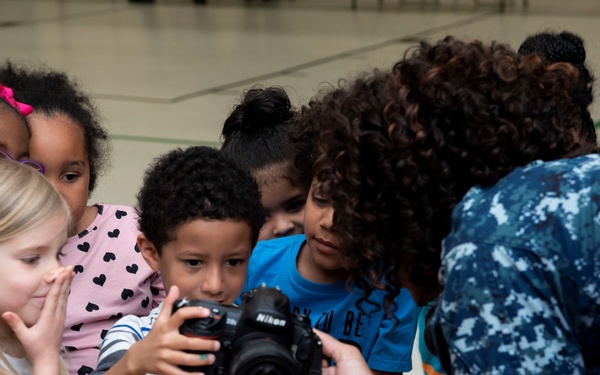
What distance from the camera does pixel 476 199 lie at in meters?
1.35

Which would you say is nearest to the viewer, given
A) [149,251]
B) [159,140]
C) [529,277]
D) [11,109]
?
[529,277]

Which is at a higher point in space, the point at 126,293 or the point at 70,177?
the point at 70,177

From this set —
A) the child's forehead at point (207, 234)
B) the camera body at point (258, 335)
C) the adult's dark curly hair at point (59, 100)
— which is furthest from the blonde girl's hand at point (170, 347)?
the adult's dark curly hair at point (59, 100)

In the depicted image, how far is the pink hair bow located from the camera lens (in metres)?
1.12

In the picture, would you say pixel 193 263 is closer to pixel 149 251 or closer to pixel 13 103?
pixel 149 251

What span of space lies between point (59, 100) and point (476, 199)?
1.46m

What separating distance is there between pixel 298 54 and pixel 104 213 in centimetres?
648

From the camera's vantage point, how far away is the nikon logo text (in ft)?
4.75

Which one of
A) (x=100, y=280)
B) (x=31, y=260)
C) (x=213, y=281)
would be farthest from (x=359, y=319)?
(x=31, y=260)

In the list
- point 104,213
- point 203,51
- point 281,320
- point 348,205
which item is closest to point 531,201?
point 348,205

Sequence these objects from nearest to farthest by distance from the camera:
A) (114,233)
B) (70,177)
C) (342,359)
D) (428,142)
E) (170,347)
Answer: (428,142) → (170,347) → (342,359) → (70,177) → (114,233)

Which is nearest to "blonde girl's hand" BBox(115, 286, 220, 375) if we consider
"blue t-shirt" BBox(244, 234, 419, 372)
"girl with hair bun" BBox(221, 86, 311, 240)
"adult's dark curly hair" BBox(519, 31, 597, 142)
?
"blue t-shirt" BBox(244, 234, 419, 372)

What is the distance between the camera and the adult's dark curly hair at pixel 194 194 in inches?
78.3

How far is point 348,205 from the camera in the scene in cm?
146
